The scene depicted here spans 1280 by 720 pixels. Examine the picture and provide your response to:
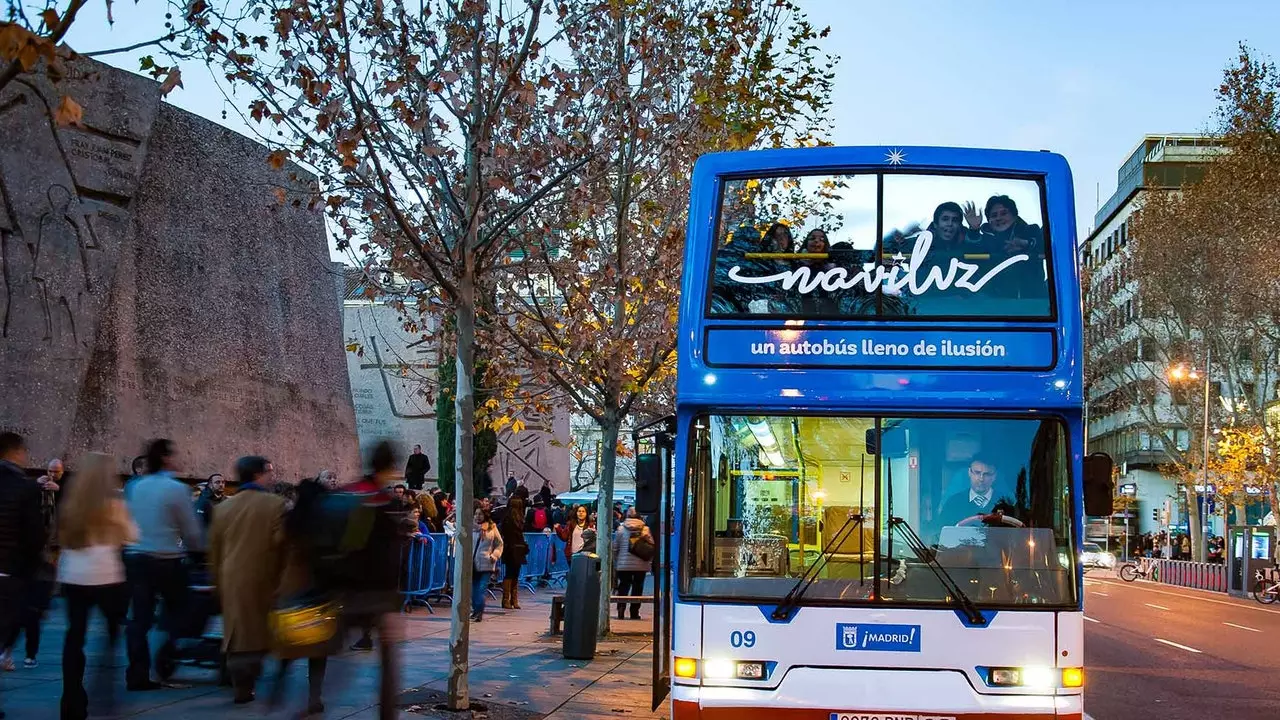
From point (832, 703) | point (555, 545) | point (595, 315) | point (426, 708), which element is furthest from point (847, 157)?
point (555, 545)

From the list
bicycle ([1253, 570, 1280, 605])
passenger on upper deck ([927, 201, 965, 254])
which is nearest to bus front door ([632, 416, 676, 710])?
passenger on upper deck ([927, 201, 965, 254])

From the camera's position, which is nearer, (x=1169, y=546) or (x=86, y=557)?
(x=86, y=557)

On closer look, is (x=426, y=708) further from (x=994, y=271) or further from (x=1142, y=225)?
(x=1142, y=225)

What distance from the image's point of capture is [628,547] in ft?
74.9

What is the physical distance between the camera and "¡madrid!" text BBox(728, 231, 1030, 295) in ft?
29.3

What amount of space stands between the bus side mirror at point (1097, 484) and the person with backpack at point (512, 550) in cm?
1659

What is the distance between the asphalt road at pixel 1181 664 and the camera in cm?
1401

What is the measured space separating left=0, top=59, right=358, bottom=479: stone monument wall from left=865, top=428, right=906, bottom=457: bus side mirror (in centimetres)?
1043

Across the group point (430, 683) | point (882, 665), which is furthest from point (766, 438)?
point (430, 683)

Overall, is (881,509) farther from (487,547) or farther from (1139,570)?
(1139,570)

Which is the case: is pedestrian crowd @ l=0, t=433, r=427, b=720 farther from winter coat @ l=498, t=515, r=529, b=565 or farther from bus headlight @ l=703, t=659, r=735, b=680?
winter coat @ l=498, t=515, r=529, b=565

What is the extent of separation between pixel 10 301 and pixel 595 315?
7.37m

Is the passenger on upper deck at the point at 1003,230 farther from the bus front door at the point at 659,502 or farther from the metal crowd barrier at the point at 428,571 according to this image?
the metal crowd barrier at the point at 428,571

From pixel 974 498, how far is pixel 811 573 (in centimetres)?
103
